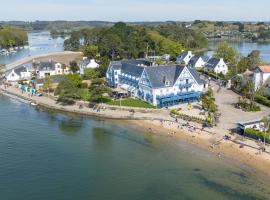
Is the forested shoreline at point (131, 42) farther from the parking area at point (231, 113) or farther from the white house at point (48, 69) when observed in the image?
the parking area at point (231, 113)

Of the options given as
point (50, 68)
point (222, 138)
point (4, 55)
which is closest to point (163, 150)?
point (222, 138)

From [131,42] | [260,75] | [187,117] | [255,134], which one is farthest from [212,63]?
[255,134]

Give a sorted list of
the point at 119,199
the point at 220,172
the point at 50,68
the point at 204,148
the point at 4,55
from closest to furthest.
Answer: the point at 119,199 < the point at 220,172 < the point at 204,148 < the point at 50,68 < the point at 4,55

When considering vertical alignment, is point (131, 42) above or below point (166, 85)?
above

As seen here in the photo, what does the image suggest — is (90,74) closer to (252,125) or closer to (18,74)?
(18,74)

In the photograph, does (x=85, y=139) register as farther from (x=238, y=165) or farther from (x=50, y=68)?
(x=50, y=68)

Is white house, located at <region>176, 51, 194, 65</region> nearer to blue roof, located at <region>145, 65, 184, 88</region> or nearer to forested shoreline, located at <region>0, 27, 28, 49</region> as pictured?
blue roof, located at <region>145, 65, 184, 88</region>

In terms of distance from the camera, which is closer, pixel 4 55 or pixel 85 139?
pixel 85 139
